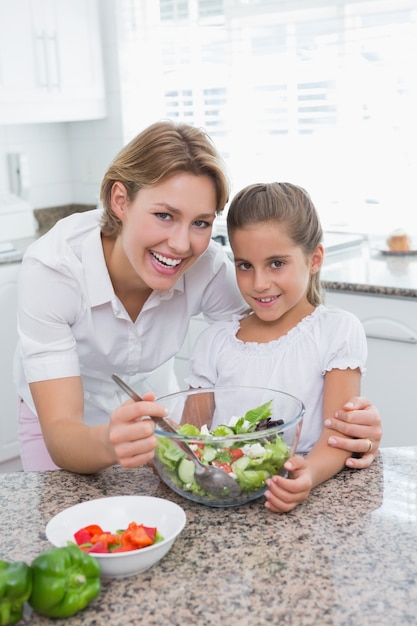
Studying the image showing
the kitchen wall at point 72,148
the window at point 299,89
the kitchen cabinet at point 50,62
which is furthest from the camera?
the kitchen wall at point 72,148

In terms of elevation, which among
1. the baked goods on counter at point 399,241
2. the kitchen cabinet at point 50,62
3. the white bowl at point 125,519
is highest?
the kitchen cabinet at point 50,62

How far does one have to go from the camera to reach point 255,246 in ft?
5.05

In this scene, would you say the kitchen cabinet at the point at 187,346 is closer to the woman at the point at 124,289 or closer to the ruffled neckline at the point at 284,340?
the woman at the point at 124,289

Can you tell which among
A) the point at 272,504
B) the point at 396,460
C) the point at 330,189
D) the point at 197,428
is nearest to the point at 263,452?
the point at 272,504

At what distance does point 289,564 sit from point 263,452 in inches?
6.7

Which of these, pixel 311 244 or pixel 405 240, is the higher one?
pixel 311 244

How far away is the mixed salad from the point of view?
1098 mm

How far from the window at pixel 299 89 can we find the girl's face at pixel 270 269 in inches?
72.5

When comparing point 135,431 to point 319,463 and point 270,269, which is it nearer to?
point 319,463

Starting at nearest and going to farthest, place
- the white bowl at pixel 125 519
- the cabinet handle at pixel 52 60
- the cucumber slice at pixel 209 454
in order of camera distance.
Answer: the white bowl at pixel 125 519
the cucumber slice at pixel 209 454
the cabinet handle at pixel 52 60

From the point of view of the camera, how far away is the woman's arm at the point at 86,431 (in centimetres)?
112

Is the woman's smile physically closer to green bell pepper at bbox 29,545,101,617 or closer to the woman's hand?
the woman's hand

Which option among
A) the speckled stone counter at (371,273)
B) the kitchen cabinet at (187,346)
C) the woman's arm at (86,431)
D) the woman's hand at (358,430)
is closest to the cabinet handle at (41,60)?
the kitchen cabinet at (187,346)

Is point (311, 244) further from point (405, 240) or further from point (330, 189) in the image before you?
point (330, 189)
